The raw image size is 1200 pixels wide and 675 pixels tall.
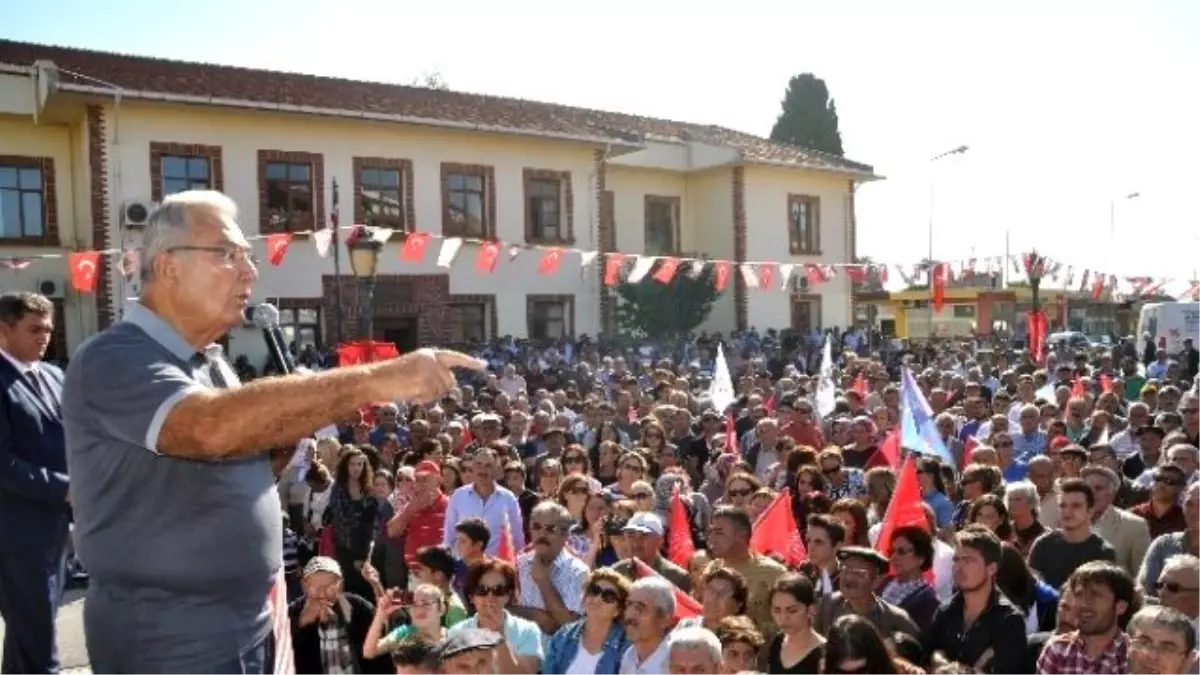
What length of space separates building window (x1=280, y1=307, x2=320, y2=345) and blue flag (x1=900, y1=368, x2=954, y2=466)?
609 inches

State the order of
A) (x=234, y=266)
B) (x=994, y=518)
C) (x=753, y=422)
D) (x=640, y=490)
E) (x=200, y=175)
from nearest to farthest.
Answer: (x=234, y=266), (x=994, y=518), (x=640, y=490), (x=753, y=422), (x=200, y=175)

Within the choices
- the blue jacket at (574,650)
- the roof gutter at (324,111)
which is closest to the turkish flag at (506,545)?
the blue jacket at (574,650)

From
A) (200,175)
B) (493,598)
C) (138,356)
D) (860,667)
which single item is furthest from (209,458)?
(200,175)

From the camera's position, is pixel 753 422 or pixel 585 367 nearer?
pixel 753 422

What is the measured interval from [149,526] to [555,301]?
83.7 feet

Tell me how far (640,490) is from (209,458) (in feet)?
20.0

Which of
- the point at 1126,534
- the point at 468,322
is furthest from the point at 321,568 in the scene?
the point at 468,322

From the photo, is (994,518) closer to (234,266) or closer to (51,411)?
(51,411)

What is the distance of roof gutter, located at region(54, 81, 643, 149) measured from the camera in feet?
66.6

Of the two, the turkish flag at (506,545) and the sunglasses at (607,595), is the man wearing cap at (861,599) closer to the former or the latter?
the sunglasses at (607,595)

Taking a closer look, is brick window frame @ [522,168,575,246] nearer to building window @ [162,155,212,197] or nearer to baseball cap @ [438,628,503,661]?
building window @ [162,155,212,197]

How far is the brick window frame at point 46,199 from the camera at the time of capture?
21.1 metres

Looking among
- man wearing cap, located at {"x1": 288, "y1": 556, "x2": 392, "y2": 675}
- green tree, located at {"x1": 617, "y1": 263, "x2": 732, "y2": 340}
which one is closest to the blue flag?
man wearing cap, located at {"x1": 288, "y1": 556, "x2": 392, "y2": 675}

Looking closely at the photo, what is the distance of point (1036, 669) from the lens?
16.4 feet
